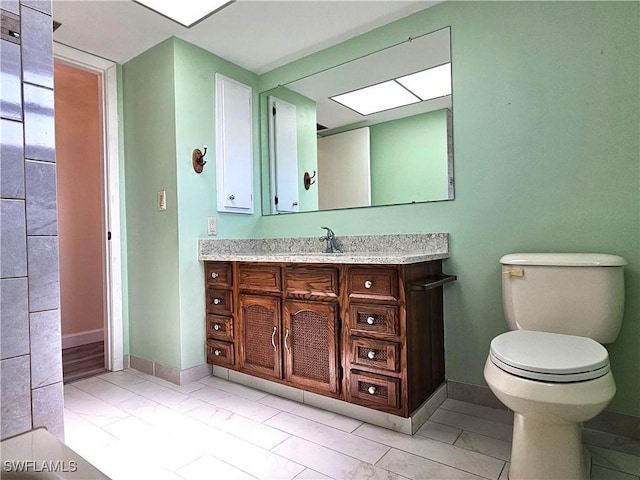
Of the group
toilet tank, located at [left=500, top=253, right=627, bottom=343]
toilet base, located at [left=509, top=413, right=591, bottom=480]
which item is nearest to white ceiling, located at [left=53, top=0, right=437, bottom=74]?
toilet tank, located at [left=500, top=253, right=627, bottom=343]

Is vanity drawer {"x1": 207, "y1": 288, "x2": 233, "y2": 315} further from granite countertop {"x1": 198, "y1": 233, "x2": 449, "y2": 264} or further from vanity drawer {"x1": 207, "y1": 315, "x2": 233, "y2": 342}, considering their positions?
granite countertop {"x1": 198, "y1": 233, "x2": 449, "y2": 264}

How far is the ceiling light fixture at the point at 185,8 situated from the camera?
205 cm

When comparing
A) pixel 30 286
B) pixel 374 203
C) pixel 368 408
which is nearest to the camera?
pixel 30 286

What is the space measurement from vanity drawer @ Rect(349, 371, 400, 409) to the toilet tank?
621 millimetres

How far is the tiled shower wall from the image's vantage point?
88 cm

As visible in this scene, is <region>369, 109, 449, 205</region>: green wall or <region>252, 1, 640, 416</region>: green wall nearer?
<region>252, 1, 640, 416</region>: green wall

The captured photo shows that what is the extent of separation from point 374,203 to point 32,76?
176 cm

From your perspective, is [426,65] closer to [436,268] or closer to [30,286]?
[436,268]

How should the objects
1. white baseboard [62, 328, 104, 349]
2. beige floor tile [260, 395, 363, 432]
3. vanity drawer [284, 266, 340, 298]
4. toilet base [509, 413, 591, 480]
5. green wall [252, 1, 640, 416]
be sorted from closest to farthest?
toilet base [509, 413, 591, 480], green wall [252, 1, 640, 416], beige floor tile [260, 395, 363, 432], vanity drawer [284, 266, 340, 298], white baseboard [62, 328, 104, 349]

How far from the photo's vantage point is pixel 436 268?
2018mm

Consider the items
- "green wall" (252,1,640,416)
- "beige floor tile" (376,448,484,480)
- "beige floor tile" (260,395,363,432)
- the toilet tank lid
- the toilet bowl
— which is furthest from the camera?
"beige floor tile" (260,395,363,432)

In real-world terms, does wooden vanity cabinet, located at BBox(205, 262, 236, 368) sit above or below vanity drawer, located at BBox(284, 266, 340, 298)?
below

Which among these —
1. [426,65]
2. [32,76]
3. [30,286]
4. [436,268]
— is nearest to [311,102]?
[426,65]

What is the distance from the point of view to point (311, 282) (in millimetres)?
1977
